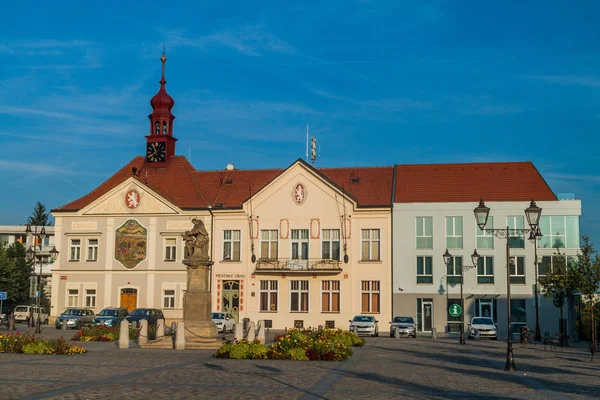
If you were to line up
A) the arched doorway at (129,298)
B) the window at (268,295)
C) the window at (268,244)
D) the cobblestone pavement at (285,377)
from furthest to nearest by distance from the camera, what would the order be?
the arched doorway at (129,298) → the window at (268,244) → the window at (268,295) → the cobblestone pavement at (285,377)

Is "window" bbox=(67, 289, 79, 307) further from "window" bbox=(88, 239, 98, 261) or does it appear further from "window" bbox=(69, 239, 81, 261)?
"window" bbox=(88, 239, 98, 261)

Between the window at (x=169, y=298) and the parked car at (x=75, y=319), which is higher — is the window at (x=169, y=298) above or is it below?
above

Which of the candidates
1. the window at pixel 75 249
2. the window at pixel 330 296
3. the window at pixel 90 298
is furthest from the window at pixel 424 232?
the window at pixel 75 249

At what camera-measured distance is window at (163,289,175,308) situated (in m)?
57.8

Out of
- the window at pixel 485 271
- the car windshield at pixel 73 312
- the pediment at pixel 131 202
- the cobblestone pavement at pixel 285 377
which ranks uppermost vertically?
the pediment at pixel 131 202

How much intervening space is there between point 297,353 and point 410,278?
30193 millimetres

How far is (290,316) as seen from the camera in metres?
56.3

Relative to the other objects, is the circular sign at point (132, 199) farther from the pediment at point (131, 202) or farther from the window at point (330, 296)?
the window at point (330, 296)

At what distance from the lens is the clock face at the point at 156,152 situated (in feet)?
210

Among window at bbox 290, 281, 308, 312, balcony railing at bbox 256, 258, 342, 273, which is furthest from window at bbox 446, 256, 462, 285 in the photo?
window at bbox 290, 281, 308, 312

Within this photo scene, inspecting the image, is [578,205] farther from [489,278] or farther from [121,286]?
[121,286]

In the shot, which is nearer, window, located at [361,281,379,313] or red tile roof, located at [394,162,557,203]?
window, located at [361,281,379,313]

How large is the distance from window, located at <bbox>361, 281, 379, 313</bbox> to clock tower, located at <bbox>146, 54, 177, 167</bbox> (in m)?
20.4

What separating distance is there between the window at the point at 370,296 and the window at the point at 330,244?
2.97 meters
